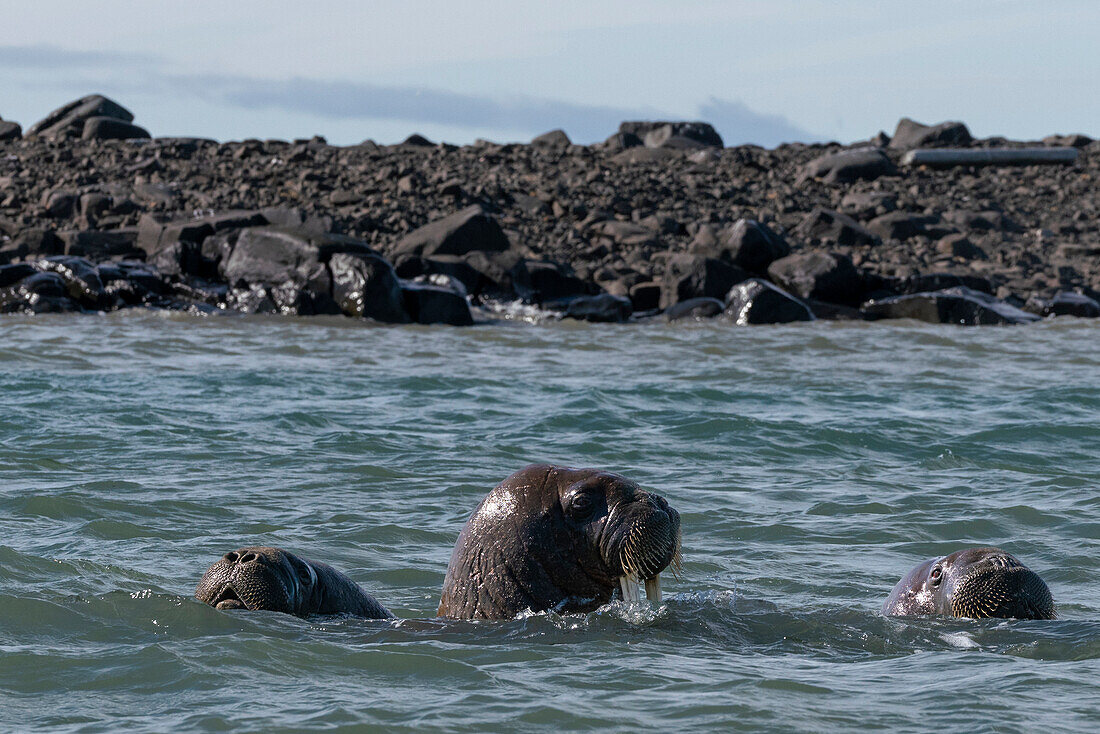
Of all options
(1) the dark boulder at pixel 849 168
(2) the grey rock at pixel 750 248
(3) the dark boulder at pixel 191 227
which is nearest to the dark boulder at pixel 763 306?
(2) the grey rock at pixel 750 248

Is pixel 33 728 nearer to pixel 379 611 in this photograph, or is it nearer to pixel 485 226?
pixel 379 611

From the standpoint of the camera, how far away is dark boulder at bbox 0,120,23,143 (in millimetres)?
39844

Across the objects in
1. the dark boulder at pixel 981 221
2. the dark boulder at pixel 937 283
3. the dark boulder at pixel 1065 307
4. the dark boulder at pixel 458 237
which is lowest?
the dark boulder at pixel 1065 307

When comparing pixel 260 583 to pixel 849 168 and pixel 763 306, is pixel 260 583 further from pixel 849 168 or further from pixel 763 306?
pixel 849 168

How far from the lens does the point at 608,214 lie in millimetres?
32344

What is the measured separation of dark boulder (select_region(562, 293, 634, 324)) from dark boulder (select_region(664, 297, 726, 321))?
31.2 inches

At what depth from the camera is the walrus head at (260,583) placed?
6000mm

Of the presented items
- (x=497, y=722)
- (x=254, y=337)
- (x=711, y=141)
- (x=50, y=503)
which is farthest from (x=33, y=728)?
(x=711, y=141)

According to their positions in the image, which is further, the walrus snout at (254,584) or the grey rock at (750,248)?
the grey rock at (750,248)

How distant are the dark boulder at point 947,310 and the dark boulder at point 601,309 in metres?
4.57

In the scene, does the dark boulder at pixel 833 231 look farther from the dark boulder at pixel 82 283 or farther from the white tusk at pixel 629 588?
the white tusk at pixel 629 588

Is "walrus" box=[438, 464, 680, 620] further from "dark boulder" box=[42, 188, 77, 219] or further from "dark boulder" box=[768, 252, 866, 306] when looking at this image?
"dark boulder" box=[42, 188, 77, 219]

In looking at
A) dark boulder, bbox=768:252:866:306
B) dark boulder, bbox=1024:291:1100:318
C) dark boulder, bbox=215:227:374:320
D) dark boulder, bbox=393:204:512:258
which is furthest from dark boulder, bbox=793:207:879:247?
dark boulder, bbox=215:227:374:320

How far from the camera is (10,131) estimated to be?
1574 inches
